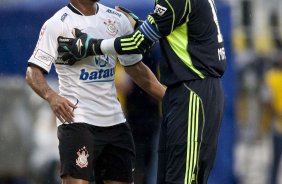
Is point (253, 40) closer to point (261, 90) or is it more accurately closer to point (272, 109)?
point (261, 90)

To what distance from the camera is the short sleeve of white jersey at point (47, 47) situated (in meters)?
8.34

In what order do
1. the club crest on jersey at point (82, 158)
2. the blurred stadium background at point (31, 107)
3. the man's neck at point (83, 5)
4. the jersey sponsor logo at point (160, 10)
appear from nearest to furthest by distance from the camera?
the jersey sponsor logo at point (160, 10) → the club crest on jersey at point (82, 158) → the man's neck at point (83, 5) → the blurred stadium background at point (31, 107)

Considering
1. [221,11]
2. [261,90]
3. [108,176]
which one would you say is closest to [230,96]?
[221,11]

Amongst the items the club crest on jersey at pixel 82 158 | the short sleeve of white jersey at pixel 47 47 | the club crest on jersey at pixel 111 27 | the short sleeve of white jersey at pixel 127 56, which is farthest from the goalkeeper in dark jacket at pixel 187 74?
the club crest on jersey at pixel 82 158

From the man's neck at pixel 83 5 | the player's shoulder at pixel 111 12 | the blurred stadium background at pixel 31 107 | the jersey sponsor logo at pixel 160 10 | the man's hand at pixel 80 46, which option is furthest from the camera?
the blurred stadium background at pixel 31 107

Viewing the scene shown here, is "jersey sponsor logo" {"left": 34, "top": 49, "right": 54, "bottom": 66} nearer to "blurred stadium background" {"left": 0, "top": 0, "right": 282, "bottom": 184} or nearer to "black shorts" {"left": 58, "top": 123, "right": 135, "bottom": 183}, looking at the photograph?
"black shorts" {"left": 58, "top": 123, "right": 135, "bottom": 183}

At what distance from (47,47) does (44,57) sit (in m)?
0.07

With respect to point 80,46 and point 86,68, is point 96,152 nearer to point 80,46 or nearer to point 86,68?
point 86,68

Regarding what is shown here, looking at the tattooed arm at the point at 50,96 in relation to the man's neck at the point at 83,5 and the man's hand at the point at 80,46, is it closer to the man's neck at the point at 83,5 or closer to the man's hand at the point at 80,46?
the man's hand at the point at 80,46

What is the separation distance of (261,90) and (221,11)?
570 centimetres

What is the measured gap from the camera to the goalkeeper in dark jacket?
815 cm

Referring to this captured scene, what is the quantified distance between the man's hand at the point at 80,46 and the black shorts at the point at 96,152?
0.51m

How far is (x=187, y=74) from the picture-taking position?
8.17 m

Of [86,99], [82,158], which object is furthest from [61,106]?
[82,158]
